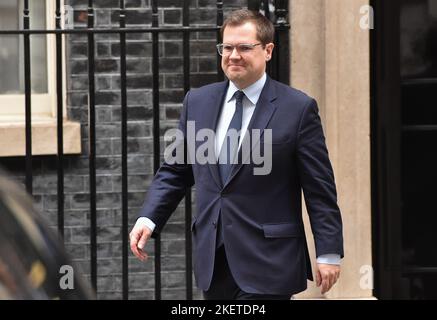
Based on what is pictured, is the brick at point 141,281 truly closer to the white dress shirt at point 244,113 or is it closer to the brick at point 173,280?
the brick at point 173,280

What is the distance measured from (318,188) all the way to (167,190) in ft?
2.09

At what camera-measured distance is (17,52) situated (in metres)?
7.68

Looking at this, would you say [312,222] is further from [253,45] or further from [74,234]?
[74,234]

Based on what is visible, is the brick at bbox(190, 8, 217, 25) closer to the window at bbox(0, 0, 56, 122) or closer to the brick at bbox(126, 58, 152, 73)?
the brick at bbox(126, 58, 152, 73)

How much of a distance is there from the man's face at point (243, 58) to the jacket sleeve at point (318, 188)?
270 mm

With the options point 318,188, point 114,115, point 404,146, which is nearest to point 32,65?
point 114,115

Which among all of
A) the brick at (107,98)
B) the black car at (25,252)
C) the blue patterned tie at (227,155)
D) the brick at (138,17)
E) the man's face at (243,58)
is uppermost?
the brick at (138,17)

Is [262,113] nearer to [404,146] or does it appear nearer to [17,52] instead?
[404,146]

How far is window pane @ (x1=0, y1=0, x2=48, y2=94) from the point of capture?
7641mm

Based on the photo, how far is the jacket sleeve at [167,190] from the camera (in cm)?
512

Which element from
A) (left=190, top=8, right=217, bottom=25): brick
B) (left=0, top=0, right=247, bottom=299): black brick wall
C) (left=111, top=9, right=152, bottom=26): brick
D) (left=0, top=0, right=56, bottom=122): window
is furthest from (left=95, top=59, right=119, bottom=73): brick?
(left=190, top=8, right=217, bottom=25): brick

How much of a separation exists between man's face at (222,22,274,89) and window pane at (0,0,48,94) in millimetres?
2824

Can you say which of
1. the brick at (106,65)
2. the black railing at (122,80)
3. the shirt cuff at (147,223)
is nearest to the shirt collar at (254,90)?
the shirt cuff at (147,223)
